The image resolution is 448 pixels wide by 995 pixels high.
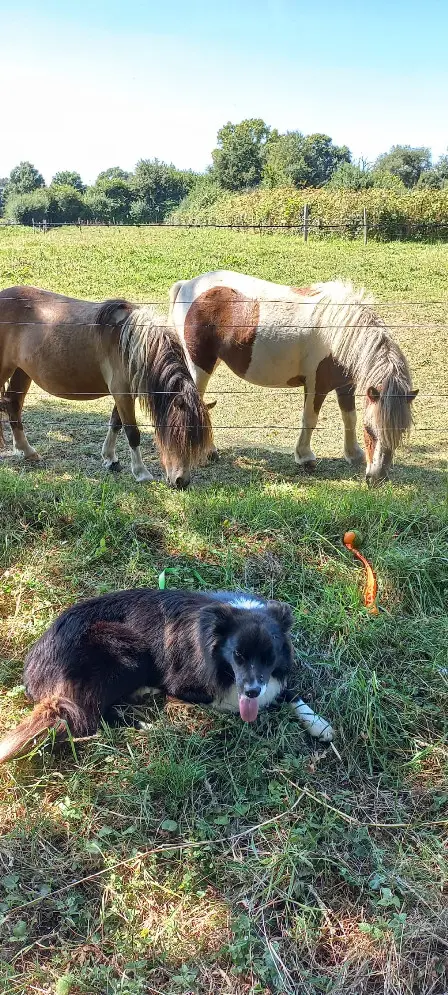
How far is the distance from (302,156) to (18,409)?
56107 mm

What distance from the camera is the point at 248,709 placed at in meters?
2.57

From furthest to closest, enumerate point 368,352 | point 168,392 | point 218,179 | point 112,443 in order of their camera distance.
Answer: point 218,179, point 112,443, point 368,352, point 168,392

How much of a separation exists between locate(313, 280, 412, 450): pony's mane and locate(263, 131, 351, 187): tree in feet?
118

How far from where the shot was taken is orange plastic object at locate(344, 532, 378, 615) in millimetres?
3492

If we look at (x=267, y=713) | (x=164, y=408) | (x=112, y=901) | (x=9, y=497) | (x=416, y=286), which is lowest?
(x=112, y=901)

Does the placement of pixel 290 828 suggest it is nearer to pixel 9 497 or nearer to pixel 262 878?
pixel 262 878

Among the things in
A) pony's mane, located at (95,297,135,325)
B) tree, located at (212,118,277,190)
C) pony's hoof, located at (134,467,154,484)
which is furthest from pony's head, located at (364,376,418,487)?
tree, located at (212,118,277,190)

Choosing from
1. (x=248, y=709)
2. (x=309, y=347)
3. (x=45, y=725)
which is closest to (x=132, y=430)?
(x=309, y=347)

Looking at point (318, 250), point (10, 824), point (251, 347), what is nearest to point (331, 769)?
point (10, 824)

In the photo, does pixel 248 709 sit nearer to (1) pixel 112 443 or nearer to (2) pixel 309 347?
(1) pixel 112 443

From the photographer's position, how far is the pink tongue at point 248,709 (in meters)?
2.56

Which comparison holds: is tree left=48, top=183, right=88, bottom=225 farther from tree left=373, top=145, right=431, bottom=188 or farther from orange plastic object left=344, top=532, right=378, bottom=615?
tree left=373, top=145, right=431, bottom=188

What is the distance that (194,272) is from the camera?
1378 cm

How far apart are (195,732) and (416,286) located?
11.8m
